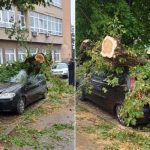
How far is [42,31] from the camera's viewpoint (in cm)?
227

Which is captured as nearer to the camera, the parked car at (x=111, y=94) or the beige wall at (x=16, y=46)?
the parked car at (x=111, y=94)

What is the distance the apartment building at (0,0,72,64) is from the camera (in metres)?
2.24

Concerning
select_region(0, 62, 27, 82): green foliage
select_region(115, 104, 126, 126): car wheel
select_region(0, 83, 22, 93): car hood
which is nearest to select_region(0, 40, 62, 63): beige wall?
select_region(0, 62, 27, 82): green foliage

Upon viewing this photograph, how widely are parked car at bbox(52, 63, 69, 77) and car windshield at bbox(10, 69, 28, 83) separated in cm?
21

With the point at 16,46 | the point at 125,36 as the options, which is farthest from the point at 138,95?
the point at 16,46

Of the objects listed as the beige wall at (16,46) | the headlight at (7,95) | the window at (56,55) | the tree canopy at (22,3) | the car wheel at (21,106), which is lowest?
the car wheel at (21,106)

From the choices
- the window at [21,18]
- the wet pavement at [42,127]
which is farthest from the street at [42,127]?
the window at [21,18]

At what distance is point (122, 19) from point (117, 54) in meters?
0.20

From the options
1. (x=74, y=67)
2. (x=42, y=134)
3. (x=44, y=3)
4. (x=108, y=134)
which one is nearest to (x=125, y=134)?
(x=108, y=134)

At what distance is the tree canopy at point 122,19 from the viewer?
201cm

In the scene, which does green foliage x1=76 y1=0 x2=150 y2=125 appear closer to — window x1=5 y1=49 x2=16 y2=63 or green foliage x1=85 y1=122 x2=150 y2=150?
green foliage x1=85 y1=122 x2=150 y2=150

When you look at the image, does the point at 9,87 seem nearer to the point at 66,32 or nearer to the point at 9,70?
the point at 9,70

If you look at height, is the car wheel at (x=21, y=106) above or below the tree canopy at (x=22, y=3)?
below

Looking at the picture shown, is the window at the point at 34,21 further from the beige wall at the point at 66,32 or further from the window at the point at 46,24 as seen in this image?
the beige wall at the point at 66,32
